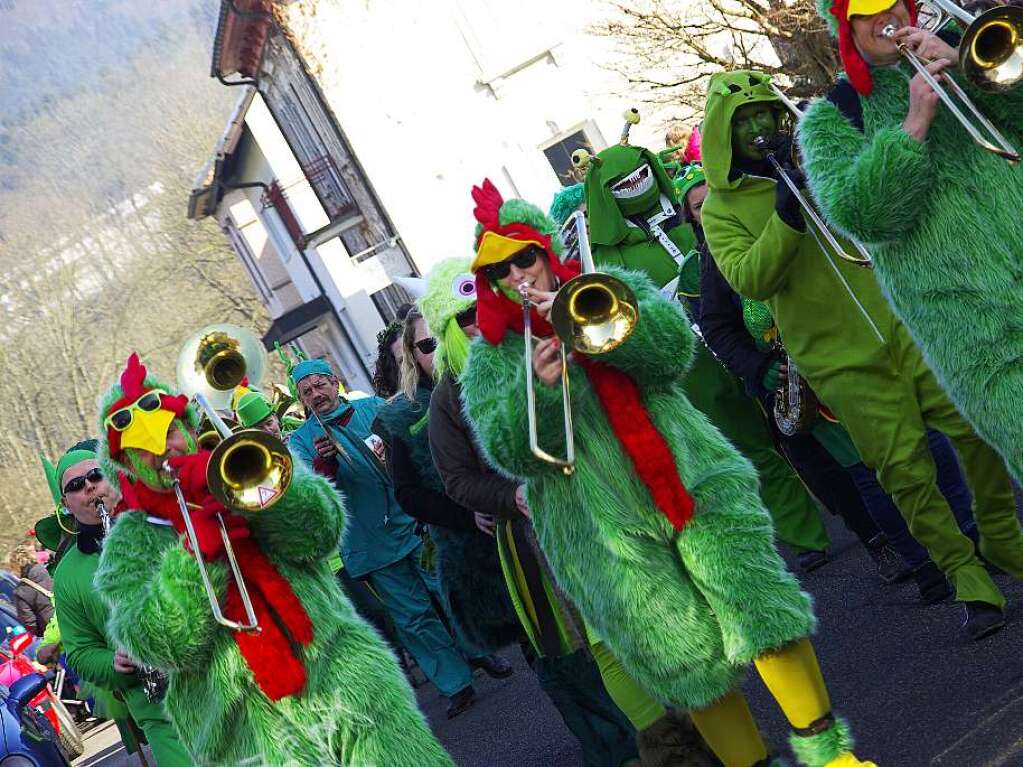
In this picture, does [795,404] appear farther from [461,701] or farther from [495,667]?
[495,667]

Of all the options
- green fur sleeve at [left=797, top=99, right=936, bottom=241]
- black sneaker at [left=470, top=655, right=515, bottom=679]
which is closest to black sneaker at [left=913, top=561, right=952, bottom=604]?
green fur sleeve at [left=797, top=99, right=936, bottom=241]

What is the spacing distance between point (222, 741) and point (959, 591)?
279 centimetres

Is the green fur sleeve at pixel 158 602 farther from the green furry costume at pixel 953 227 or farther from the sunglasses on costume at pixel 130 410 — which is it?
the green furry costume at pixel 953 227

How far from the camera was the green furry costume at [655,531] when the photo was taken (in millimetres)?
4613

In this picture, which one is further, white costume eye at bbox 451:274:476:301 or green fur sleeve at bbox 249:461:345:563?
white costume eye at bbox 451:274:476:301

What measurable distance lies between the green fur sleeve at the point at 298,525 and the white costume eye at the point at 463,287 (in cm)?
117

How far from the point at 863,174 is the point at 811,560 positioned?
4.11m

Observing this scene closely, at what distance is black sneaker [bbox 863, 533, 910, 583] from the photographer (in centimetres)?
728

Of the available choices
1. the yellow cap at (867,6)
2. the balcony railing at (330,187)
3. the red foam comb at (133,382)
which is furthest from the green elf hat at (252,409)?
the balcony railing at (330,187)

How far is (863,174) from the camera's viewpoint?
4605 mm

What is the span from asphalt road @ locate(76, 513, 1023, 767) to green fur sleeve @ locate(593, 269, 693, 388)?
4.84ft

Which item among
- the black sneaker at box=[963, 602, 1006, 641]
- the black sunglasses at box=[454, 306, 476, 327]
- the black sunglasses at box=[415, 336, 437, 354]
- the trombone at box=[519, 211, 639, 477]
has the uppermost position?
the black sunglasses at box=[454, 306, 476, 327]

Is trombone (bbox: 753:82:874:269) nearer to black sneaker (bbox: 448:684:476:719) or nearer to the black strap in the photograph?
the black strap

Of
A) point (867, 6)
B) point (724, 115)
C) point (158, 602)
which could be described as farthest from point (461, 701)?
point (867, 6)
